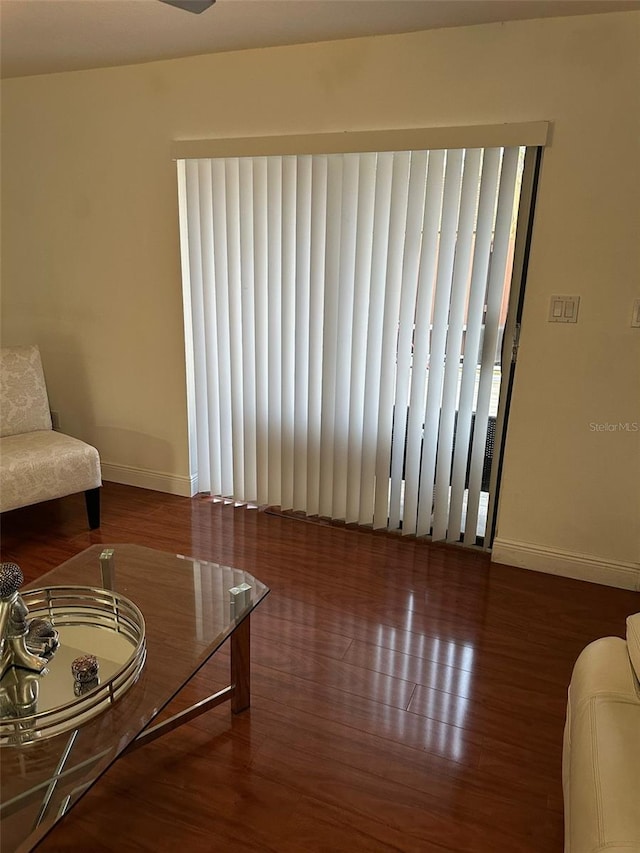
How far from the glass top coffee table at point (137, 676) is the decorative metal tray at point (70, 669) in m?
0.01

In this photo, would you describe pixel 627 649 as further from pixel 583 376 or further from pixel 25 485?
pixel 25 485

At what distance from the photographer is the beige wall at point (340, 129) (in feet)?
7.67

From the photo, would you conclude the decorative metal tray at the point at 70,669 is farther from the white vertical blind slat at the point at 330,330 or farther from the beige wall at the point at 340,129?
the beige wall at the point at 340,129

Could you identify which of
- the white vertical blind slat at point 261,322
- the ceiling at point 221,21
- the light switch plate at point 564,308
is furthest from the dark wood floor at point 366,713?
the ceiling at point 221,21

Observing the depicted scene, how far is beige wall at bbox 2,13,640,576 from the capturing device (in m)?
2.34

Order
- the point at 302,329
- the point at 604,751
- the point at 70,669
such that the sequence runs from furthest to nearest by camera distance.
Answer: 1. the point at 302,329
2. the point at 70,669
3. the point at 604,751

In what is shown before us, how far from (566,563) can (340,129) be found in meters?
2.15

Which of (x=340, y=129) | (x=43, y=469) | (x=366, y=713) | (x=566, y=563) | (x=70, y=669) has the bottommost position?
(x=366, y=713)

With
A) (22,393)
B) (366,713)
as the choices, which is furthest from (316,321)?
(366,713)

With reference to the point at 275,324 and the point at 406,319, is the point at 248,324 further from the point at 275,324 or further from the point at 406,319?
the point at 406,319

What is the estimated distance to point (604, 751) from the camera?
1.26 meters

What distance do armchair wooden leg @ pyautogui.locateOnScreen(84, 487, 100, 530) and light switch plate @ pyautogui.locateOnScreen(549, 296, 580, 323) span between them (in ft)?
7.51

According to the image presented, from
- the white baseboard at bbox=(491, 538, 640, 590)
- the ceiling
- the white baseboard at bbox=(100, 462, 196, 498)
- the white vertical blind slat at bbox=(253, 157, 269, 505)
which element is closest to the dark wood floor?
the white baseboard at bbox=(491, 538, 640, 590)

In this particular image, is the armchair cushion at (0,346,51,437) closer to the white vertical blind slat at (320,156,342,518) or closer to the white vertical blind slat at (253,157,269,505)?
the white vertical blind slat at (253,157,269,505)
